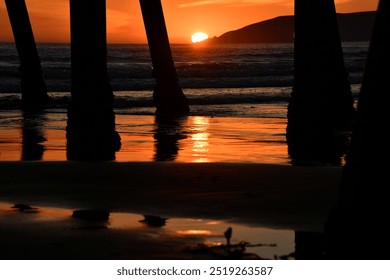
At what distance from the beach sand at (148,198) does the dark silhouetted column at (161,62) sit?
10.2 m

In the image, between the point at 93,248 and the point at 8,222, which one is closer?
the point at 93,248

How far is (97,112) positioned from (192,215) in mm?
5556

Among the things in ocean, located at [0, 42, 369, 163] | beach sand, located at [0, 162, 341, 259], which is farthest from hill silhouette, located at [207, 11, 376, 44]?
beach sand, located at [0, 162, 341, 259]

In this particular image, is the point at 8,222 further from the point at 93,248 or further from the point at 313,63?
the point at 313,63

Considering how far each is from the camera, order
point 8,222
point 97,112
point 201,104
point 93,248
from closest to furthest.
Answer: point 93,248 < point 8,222 < point 97,112 < point 201,104

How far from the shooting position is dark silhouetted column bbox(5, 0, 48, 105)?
22109 millimetres

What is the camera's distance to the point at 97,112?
1237cm

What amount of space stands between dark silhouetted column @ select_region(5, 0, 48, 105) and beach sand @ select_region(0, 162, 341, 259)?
41.0 ft

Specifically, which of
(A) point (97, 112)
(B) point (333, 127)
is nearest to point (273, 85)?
(B) point (333, 127)

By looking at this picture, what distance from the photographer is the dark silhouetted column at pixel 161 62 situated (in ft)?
65.5

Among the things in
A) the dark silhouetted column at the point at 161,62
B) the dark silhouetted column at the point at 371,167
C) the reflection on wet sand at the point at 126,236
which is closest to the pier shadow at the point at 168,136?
the dark silhouetted column at the point at 161,62

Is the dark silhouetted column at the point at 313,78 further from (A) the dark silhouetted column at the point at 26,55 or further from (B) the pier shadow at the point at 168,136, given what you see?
(A) the dark silhouetted column at the point at 26,55

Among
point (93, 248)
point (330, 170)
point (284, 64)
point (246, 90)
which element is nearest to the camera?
point (93, 248)

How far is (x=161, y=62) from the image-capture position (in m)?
20.5
